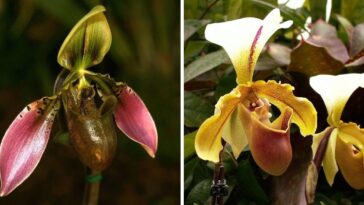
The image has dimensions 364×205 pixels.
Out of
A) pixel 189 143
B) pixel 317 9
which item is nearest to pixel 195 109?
pixel 189 143

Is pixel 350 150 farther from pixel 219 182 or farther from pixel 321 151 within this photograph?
pixel 219 182

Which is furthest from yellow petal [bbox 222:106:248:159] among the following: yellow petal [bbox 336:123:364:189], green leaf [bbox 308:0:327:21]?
green leaf [bbox 308:0:327:21]

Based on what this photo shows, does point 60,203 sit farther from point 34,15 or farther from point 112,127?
point 34,15

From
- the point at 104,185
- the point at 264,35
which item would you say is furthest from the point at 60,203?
the point at 264,35

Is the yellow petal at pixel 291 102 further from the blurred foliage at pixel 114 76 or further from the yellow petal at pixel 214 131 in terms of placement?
the blurred foliage at pixel 114 76

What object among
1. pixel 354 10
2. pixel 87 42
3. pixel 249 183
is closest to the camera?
pixel 87 42
